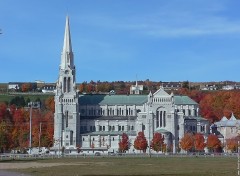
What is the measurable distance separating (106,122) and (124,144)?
45.9 feet

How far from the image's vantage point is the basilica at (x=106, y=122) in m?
186

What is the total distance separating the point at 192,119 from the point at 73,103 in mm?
31379

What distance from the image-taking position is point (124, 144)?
600ft

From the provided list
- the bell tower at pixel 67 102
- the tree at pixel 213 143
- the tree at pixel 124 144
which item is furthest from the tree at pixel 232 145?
the bell tower at pixel 67 102

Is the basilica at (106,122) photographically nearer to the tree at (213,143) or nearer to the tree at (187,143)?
the tree at (187,143)

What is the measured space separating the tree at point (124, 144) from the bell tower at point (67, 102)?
11.8 metres

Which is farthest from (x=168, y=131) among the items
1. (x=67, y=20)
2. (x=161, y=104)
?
(x=67, y=20)

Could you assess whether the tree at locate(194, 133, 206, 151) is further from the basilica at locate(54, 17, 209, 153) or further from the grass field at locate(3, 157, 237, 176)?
the grass field at locate(3, 157, 237, 176)

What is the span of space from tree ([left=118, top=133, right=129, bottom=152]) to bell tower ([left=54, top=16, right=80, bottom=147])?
11816 millimetres

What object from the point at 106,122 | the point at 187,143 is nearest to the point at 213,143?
the point at 187,143

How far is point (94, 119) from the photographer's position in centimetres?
19625

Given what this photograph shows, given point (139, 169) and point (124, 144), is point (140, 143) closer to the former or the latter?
point (124, 144)

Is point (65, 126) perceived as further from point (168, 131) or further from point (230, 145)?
point (230, 145)

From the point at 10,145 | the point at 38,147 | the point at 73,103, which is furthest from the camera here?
the point at 73,103
